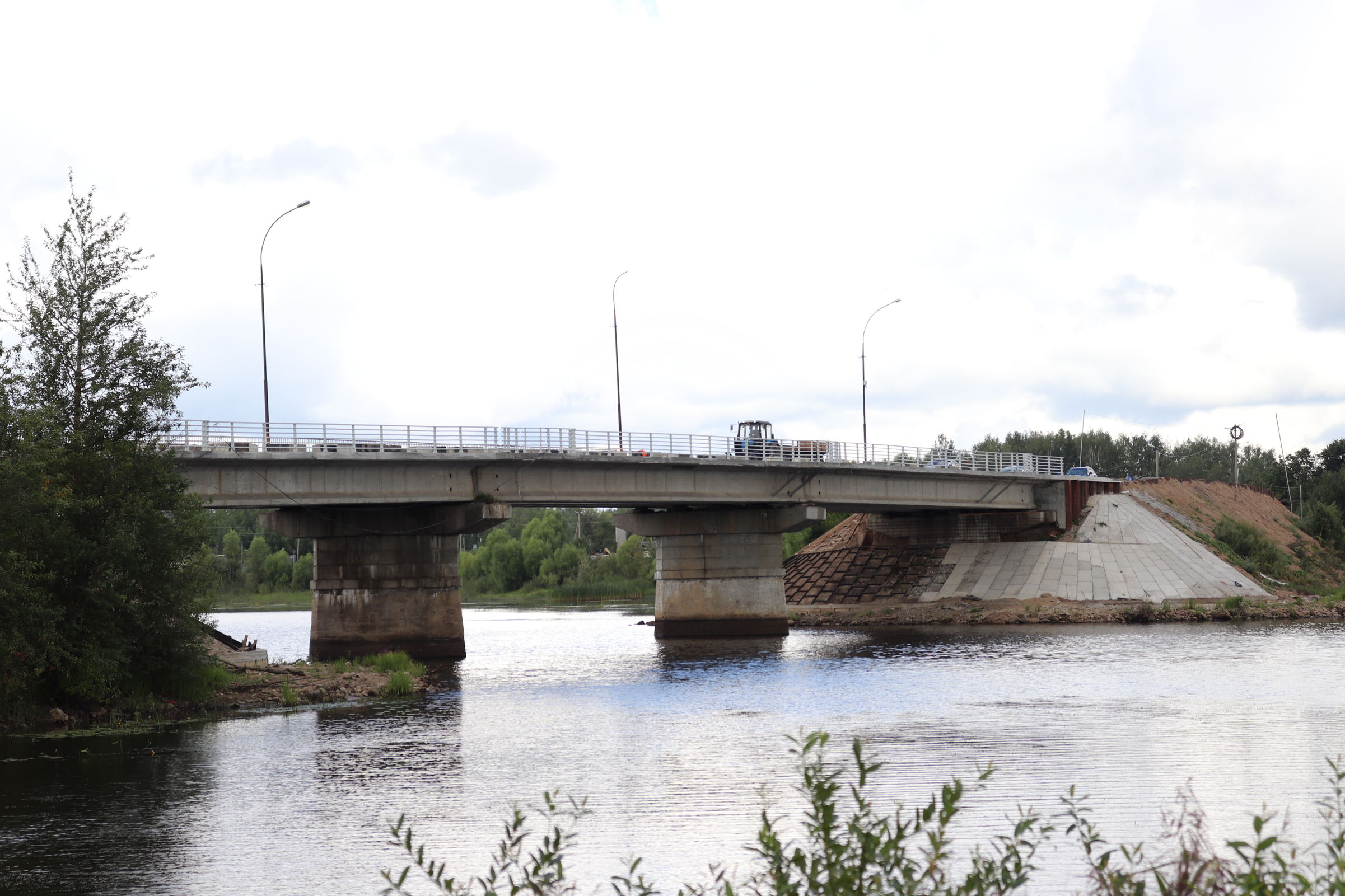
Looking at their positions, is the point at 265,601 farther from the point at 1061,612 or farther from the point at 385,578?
the point at 1061,612

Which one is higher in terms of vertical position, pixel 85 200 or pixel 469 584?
pixel 85 200

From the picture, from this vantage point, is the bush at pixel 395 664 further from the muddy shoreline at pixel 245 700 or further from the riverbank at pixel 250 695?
the muddy shoreline at pixel 245 700

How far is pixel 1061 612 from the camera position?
8119cm

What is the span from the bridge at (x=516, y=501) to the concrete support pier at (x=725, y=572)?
0.09 m

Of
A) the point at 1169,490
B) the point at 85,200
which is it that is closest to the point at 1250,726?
the point at 85,200

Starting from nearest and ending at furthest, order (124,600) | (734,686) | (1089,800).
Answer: (1089,800), (124,600), (734,686)

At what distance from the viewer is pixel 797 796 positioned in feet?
78.2

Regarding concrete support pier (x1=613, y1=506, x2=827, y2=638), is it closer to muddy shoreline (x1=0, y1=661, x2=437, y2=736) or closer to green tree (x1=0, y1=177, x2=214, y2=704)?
muddy shoreline (x1=0, y1=661, x2=437, y2=736)

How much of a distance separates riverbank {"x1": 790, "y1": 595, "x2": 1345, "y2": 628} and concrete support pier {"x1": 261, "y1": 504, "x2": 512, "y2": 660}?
33823 millimetres

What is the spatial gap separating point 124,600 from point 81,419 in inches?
243

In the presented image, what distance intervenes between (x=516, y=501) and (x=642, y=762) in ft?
114

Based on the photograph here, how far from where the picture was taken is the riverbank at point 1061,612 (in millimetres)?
78688

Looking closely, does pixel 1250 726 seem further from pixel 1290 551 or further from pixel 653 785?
pixel 1290 551

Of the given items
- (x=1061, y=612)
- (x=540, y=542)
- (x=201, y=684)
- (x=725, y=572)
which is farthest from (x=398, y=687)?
(x=540, y=542)
